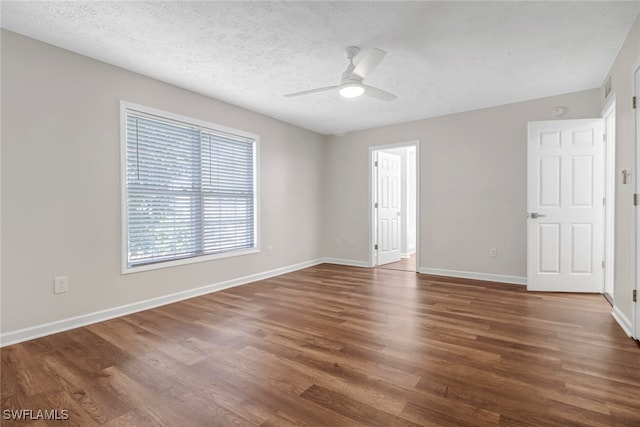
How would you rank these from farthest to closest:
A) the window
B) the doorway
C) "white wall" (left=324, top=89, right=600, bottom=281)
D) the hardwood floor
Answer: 1. "white wall" (left=324, top=89, right=600, bottom=281)
2. the doorway
3. the window
4. the hardwood floor

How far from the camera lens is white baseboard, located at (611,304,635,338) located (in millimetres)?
2475

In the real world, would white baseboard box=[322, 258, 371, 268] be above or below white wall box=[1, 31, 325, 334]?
below

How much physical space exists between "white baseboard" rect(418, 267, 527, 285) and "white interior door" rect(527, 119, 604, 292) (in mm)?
400

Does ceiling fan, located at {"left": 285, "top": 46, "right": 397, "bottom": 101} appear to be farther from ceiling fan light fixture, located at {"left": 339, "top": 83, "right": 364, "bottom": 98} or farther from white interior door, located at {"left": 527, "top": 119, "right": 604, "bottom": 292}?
white interior door, located at {"left": 527, "top": 119, "right": 604, "bottom": 292}

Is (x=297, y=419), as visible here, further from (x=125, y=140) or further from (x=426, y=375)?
(x=125, y=140)

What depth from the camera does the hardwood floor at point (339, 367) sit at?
158cm

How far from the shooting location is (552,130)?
3.73 metres

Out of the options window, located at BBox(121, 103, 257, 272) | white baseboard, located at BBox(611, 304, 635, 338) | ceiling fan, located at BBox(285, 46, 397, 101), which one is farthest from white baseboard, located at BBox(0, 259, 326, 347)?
white baseboard, located at BBox(611, 304, 635, 338)

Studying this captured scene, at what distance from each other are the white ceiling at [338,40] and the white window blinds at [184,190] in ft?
2.00

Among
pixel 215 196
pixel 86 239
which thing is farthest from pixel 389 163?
pixel 86 239

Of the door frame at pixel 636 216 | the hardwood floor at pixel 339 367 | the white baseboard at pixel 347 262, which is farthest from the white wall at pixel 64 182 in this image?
the door frame at pixel 636 216

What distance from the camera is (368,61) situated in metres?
2.53

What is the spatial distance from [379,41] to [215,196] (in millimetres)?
2660

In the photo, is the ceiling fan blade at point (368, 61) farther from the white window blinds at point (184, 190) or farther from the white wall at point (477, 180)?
the white wall at point (477, 180)
